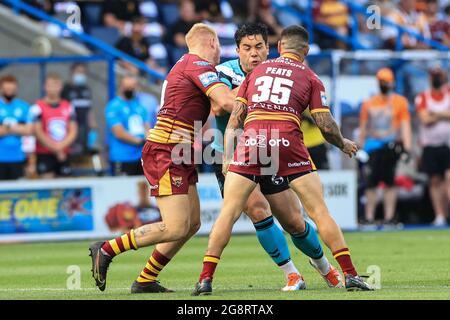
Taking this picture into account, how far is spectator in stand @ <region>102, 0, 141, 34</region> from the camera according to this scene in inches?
968

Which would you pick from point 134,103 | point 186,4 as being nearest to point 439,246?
point 134,103

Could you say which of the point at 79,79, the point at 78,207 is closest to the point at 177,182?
the point at 78,207

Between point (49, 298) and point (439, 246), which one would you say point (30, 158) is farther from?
point (49, 298)

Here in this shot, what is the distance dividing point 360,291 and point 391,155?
11.1 metres

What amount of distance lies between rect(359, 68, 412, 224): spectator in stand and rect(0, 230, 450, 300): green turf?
1.27 metres

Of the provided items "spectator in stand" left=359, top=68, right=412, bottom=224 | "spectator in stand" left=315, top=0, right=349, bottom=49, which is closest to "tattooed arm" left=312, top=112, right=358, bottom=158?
"spectator in stand" left=359, top=68, right=412, bottom=224

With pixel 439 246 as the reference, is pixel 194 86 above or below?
above

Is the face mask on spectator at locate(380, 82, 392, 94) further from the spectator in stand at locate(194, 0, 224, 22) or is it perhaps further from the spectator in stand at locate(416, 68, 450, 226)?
the spectator in stand at locate(194, 0, 224, 22)

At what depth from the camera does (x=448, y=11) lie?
26672mm

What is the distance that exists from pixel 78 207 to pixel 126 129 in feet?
5.10

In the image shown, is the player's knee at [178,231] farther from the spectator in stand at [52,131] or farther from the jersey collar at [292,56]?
the spectator in stand at [52,131]

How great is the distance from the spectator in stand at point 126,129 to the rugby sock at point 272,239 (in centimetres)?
903

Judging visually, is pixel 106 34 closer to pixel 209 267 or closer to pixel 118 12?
pixel 118 12

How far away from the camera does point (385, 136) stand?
70.8ft
